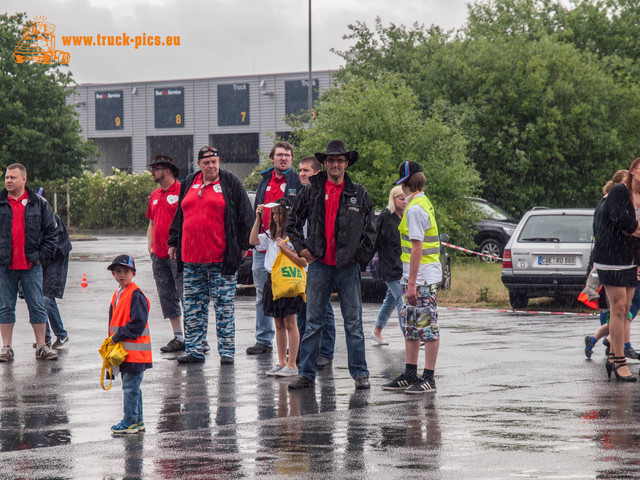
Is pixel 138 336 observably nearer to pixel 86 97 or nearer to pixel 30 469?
pixel 30 469

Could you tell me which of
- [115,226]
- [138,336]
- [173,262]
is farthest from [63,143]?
[138,336]

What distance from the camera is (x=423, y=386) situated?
8297mm

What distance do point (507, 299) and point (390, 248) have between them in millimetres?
6042

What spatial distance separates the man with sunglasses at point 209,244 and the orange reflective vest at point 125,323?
294 centimetres

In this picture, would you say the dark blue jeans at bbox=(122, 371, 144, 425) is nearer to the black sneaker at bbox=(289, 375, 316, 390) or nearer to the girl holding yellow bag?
the black sneaker at bbox=(289, 375, 316, 390)

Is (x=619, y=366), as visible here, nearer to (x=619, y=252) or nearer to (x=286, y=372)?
(x=619, y=252)

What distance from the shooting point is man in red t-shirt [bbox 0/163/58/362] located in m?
10.4

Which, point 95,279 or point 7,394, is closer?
point 7,394

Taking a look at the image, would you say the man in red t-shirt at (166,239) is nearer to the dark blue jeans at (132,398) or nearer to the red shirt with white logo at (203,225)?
the red shirt with white logo at (203,225)

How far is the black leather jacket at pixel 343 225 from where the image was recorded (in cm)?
A: 834

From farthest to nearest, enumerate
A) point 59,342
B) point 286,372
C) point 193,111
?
1. point 193,111
2. point 59,342
3. point 286,372

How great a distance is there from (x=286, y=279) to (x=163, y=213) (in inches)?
94.6

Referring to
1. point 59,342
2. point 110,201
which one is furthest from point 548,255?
point 110,201

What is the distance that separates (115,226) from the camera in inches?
2183
